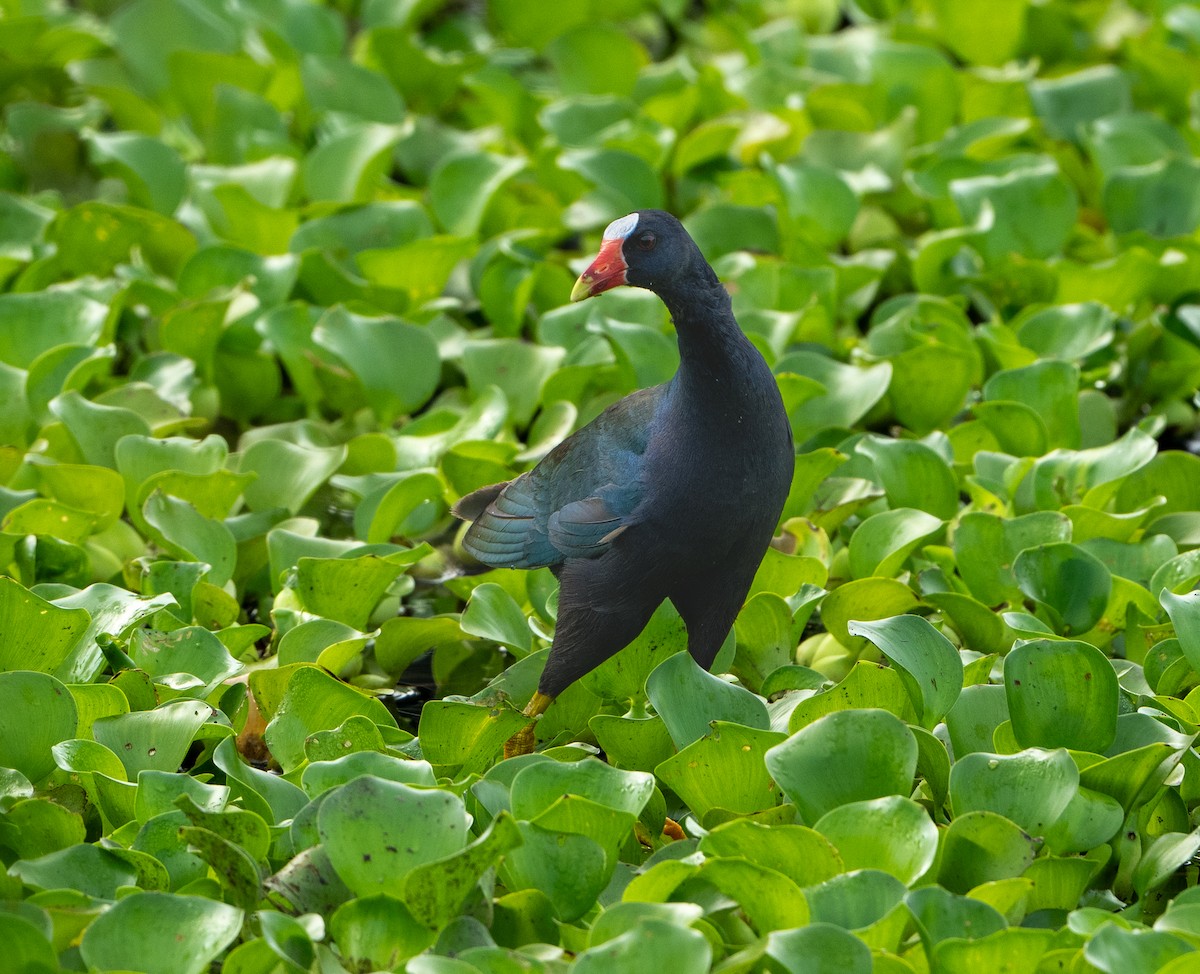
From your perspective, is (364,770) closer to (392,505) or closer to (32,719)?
(32,719)

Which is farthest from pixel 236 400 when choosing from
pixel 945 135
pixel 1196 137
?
pixel 1196 137

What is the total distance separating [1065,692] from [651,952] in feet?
3.16

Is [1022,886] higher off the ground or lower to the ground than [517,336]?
higher

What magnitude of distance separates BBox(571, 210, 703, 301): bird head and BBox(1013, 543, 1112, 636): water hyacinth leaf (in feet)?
3.36

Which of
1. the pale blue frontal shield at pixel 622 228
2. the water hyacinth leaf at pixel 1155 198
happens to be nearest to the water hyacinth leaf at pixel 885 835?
the pale blue frontal shield at pixel 622 228

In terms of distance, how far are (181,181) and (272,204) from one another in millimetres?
333

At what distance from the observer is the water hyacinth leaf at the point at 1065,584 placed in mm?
3150

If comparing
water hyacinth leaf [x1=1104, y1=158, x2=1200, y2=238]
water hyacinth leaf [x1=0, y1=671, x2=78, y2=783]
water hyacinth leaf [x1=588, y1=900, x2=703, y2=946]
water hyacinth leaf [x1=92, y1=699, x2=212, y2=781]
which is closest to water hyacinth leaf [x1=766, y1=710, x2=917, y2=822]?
water hyacinth leaf [x1=588, y1=900, x2=703, y2=946]

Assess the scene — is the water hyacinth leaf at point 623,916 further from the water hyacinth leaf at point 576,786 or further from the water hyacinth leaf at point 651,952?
the water hyacinth leaf at point 576,786

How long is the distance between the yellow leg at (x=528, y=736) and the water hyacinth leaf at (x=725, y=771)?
16.5 inches

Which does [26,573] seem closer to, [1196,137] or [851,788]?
[851,788]

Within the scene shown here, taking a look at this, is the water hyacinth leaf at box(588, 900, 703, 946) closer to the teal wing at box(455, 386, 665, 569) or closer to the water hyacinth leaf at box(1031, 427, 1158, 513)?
the teal wing at box(455, 386, 665, 569)

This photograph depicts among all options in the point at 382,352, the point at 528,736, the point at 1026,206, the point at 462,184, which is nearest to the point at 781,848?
the point at 528,736

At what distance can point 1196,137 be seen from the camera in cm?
506
